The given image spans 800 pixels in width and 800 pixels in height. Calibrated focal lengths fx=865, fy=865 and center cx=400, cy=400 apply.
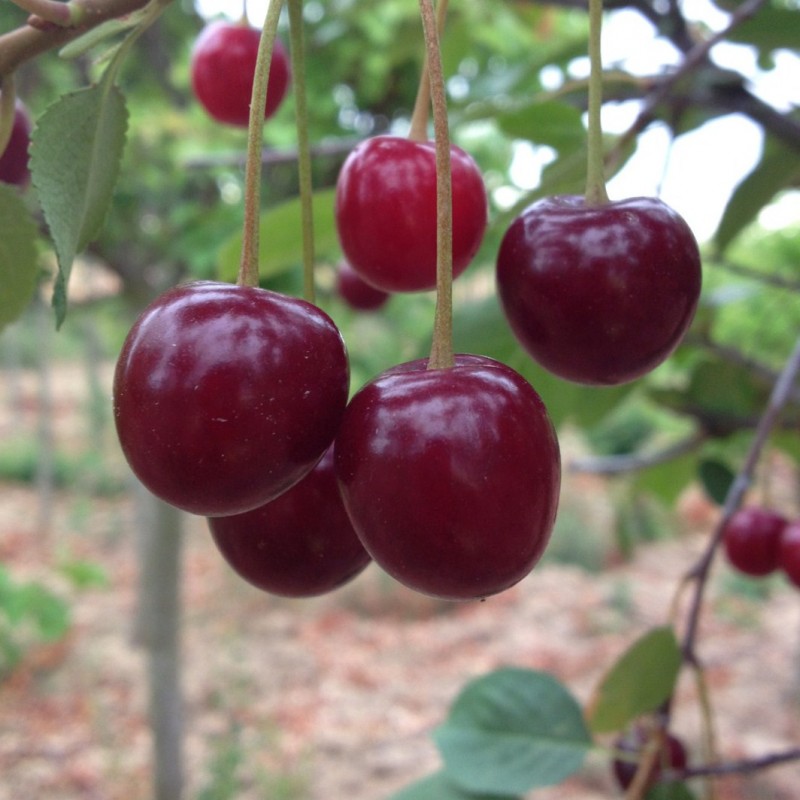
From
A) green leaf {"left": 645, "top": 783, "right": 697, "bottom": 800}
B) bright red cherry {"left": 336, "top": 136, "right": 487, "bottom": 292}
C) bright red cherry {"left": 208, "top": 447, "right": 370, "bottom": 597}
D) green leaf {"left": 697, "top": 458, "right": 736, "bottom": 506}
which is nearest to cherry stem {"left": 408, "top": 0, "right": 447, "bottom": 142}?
bright red cherry {"left": 336, "top": 136, "right": 487, "bottom": 292}

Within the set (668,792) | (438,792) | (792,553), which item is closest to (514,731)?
(438,792)

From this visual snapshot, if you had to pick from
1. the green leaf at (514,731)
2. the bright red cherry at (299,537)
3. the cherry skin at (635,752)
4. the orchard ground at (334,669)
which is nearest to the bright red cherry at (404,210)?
the bright red cherry at (299,537)

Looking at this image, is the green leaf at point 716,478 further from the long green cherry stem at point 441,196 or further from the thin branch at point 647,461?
the long green cherry stem at point 441,196

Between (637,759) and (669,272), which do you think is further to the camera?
(637,759)

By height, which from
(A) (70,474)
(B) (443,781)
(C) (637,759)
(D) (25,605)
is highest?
(C) (637,759)

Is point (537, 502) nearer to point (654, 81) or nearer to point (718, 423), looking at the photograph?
point (654, 81)

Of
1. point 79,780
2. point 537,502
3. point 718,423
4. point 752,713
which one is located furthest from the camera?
point 752,713

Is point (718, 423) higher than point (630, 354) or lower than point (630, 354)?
lower

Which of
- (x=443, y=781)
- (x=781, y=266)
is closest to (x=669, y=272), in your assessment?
(x=443, y=781)

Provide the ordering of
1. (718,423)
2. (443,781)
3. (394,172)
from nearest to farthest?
(394,172)
(443,781)
(718,423)
